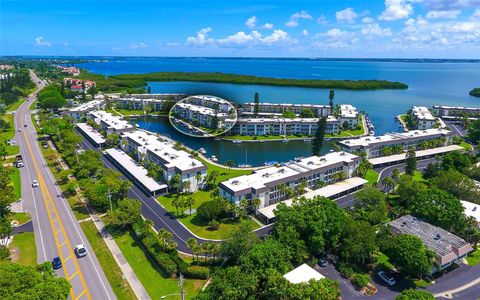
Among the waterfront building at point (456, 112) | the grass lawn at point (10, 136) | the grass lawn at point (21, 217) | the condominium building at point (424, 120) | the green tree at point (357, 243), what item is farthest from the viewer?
the waterfront building at point (456, 112)

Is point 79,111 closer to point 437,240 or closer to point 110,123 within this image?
point 110,123

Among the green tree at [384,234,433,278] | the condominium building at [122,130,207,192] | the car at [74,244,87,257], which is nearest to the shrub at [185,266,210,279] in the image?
the car at [74,244,87,257]

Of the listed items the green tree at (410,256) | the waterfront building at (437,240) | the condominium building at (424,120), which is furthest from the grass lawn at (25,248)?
the condominium building at (424,120)

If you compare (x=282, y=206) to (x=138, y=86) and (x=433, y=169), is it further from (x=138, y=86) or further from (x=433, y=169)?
(x=138, y=86)

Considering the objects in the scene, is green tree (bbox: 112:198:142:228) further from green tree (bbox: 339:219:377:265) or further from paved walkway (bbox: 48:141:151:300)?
green tree (bbox: 339:219:377:265)

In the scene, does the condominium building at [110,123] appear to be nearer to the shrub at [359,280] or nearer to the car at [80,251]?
the car at [80,251]

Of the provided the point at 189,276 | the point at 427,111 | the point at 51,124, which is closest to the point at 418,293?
the point at 189,276
